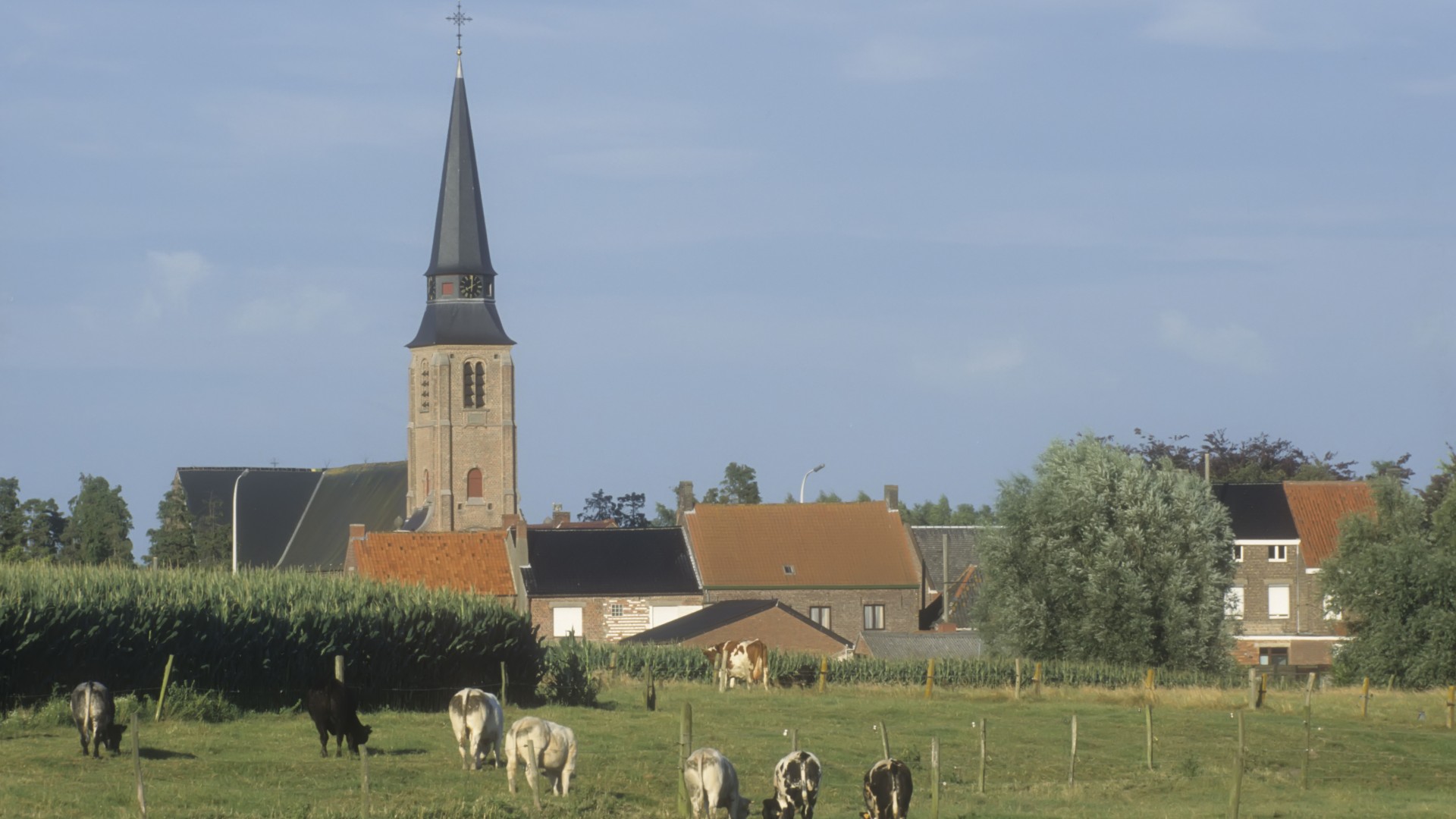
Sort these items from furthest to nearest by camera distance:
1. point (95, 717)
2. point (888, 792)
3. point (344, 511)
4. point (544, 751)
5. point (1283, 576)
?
point (344, 511) < point (1283, 576) < point (95, 717) < point (544, 751) < point (888, 792)

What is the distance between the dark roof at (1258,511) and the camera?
3002 inches

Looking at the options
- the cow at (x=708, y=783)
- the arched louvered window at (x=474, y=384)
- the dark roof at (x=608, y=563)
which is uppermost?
the arched louvered window at (x=474, y=384)

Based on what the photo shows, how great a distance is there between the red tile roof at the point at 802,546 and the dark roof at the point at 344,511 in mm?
39205

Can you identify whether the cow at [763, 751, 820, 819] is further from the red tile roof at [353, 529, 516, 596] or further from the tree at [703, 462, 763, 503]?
the tree at [703, 462, 763, 503]

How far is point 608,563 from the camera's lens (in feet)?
258

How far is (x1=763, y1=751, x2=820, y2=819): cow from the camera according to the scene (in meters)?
20.4

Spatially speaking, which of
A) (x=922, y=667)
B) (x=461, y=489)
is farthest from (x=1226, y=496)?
(x=461, y=489)

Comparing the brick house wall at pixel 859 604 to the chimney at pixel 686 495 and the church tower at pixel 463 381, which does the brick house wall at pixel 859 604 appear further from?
the church tower at pixel 463 381

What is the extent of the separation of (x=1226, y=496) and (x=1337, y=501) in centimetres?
469

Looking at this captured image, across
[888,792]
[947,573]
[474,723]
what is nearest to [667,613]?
[947,573]

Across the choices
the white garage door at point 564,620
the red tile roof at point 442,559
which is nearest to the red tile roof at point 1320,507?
the white garage door at point 564,620

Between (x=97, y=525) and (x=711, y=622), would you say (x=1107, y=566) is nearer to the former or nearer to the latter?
(x=711, y=622)

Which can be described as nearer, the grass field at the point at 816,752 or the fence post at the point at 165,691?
the grass field at the point at 816,752

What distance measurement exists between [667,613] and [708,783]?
57421 mm
